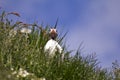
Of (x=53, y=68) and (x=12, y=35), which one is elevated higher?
(x=12, y=35)

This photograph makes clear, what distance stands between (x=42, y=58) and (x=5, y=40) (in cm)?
137

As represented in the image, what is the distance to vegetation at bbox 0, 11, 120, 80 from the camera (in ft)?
39.1

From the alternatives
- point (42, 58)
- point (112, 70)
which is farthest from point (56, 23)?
point (42, 58)

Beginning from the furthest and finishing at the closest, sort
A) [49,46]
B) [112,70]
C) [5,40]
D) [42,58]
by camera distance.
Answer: [112,70] → [49,46] → [42,58] → [5,40]

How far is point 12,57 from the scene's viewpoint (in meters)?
12.5

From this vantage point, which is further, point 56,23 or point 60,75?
point 56,23

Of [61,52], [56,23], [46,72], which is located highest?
[56,23]

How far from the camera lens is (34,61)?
42.0 ft

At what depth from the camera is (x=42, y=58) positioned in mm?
13312

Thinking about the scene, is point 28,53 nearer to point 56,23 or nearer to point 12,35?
point 12,35

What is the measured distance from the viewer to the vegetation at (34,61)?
39.1ft

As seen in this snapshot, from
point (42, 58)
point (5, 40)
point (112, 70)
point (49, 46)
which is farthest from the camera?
point (112, 70)

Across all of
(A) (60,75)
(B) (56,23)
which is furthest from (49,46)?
(B) (56,23)

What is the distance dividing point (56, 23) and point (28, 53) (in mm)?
4247
